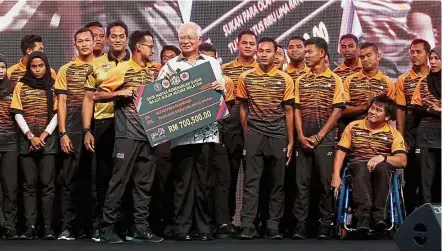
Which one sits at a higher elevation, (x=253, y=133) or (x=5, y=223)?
(x=253, y=133)

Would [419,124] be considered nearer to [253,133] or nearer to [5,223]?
[253,133]

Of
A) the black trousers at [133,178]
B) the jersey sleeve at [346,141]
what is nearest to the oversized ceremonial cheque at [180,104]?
the black trousers at [133,178]

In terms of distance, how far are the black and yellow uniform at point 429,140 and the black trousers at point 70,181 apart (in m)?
2.78

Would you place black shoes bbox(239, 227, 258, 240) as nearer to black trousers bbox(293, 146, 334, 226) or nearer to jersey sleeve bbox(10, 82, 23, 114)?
black trousers bbox(293, 146, 334, 226)

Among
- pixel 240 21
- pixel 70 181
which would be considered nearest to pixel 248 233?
pixel 70 181

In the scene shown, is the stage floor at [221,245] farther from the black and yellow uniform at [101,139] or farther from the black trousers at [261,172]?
the black and yellow uniform at [101,139]

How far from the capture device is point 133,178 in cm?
777

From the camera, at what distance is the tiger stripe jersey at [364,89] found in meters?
8.52

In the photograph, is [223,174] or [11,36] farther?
[11,36]

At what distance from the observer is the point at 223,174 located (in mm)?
8297

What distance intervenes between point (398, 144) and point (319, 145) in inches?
24.9

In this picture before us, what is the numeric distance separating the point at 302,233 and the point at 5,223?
2.39 m

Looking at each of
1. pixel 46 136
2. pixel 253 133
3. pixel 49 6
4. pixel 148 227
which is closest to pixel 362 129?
pixel 253 133

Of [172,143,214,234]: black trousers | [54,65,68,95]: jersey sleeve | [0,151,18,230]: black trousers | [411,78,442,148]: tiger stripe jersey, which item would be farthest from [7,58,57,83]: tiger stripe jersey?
[411,78,442,148]: tiger stripe jersey
